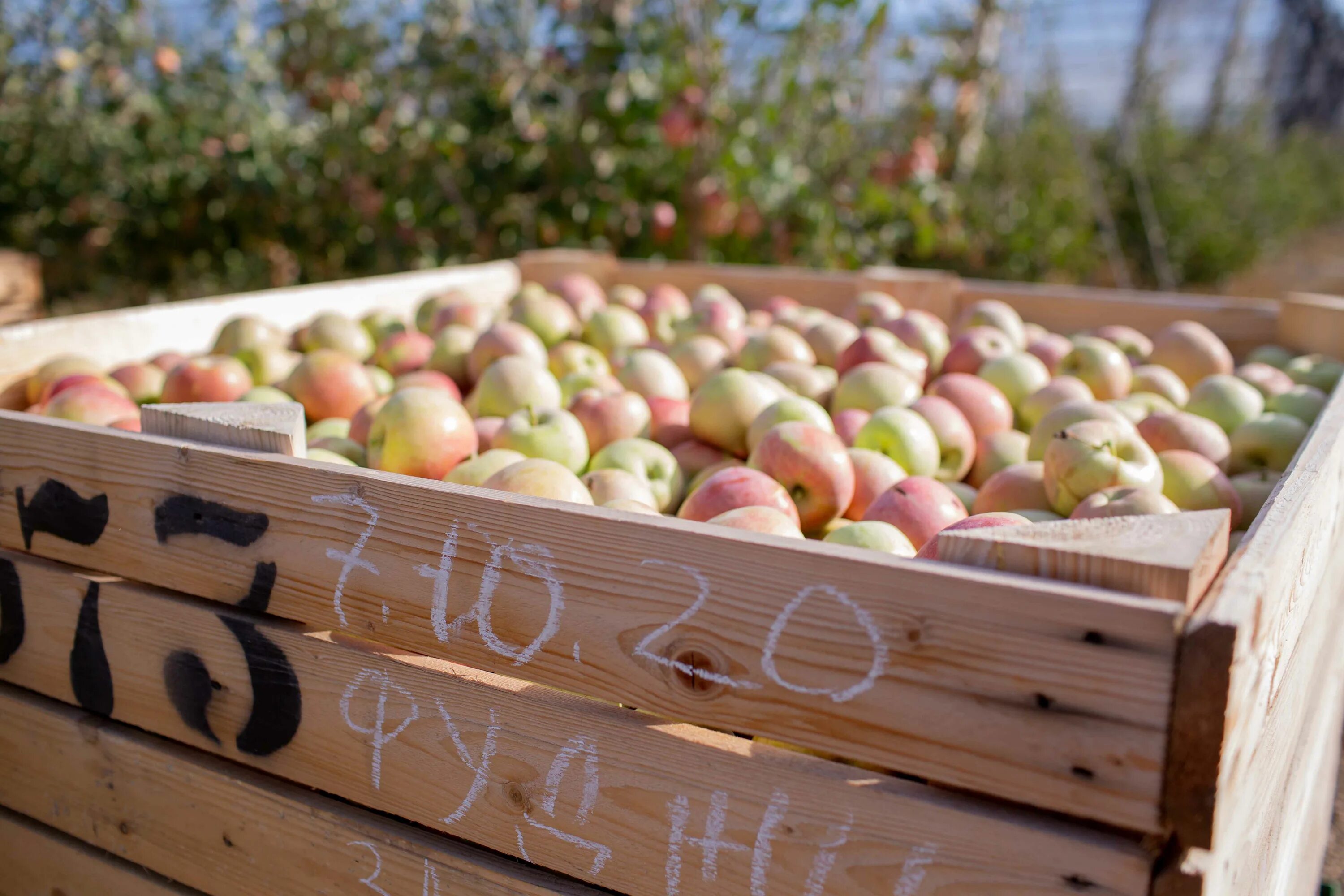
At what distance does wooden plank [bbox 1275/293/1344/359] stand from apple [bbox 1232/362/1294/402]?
1.03ft

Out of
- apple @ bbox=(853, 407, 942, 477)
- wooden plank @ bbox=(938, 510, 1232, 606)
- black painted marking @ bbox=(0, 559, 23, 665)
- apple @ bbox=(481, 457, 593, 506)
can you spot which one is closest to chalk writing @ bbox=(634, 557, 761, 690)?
wooden plank @ bbox=(938, 510, 1232, 606)

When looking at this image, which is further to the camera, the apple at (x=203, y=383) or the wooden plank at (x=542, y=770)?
the apple at (x=203, y=383)

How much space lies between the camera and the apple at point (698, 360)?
2475 millimetres

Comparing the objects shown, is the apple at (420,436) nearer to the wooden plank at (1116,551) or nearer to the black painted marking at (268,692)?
the black painted marking at (268,692)

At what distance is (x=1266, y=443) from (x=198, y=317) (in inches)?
100

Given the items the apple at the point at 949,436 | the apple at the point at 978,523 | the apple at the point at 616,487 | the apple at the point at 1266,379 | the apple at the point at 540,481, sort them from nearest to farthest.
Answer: the apple at the point at 978,523 → the apple at the point at 540,481 → the apple at the point at 616,487 → the apple at the point at 949,436 → the apple at the point at 1266,379

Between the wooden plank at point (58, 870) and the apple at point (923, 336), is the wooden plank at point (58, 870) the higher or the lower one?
the lower one

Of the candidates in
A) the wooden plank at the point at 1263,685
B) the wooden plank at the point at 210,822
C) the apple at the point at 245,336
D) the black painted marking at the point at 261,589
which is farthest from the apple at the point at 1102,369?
the apple at the point at 245,336

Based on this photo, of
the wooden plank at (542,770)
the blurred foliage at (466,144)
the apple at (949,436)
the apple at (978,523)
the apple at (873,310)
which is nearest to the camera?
the wooden plank at (542,770)

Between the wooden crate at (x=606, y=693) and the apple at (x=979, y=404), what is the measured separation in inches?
25.2

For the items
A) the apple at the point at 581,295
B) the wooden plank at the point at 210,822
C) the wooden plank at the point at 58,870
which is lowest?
the wooden plank at the point at 58,870

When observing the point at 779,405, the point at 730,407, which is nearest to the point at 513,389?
the point at 730,407

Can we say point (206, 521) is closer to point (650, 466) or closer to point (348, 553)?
point (348, 553)

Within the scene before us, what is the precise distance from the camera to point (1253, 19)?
18.0 metres
